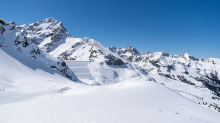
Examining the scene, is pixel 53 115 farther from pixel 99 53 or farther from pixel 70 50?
pixel 70 50

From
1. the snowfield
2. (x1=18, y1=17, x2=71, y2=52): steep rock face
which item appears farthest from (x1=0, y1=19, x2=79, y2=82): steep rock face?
(x1=18, y1=17, x2=71, y2=52): steep rock face

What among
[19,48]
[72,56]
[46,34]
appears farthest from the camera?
[46,34]

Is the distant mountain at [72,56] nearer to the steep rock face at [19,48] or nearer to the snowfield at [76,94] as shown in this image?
the steep rock face at [19,48]

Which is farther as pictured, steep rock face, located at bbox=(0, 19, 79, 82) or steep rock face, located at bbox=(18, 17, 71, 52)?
steep rock face, located at bbox=(18, 17, 71, 52)

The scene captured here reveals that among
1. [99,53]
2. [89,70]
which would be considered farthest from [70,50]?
[89,70]

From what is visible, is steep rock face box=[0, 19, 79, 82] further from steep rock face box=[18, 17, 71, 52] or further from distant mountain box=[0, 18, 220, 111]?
steep rock face box=[18, 17, 71, 52]

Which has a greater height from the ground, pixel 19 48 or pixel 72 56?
pixel 72 56

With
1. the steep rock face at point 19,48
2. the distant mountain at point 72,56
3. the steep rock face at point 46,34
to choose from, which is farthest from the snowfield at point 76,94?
the steep rock face at point 46,34

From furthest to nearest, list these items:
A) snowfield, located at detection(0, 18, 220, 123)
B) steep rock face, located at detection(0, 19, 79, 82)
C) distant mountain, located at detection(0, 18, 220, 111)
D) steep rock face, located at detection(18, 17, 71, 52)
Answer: steep rock face, located at detection(18, 17, 71, 52) < distant mountain, located at detection(0, 18, 220, 111) < steep rock face, located at detection(0, 19, 79, 82) < snowfield, located at detection(0, 18, 220, 123)

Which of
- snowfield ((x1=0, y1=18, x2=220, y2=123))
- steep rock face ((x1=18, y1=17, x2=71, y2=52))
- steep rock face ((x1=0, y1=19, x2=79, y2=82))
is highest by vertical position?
steep rock face ((x1=18, y1=17, x2=71, y2=52))

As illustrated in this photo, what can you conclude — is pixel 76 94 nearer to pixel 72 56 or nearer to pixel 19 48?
pixel 19 48

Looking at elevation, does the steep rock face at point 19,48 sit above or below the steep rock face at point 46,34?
below

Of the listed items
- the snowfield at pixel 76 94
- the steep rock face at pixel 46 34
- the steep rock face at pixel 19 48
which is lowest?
the snowfield at pixel 76 94

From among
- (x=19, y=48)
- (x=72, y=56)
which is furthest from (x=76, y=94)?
(x=72, y=56)
